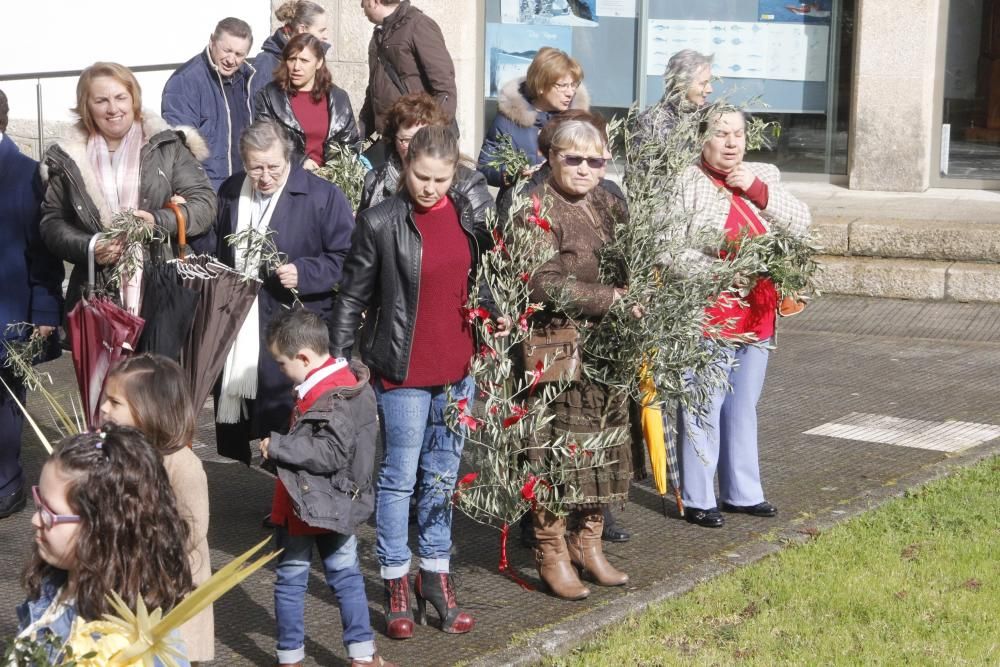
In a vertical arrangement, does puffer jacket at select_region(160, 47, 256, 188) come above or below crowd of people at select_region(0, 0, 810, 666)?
above

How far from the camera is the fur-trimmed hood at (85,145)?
6168 millimetres

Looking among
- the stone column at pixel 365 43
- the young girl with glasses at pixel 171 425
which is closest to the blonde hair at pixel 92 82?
the young girl with glasses at pixel 171 425

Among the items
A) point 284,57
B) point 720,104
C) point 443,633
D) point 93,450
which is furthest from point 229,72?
point 93,450

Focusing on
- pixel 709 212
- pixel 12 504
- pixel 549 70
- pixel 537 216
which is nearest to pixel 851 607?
pixel 709 212

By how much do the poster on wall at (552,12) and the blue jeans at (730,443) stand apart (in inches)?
339

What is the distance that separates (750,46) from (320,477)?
34.1ft

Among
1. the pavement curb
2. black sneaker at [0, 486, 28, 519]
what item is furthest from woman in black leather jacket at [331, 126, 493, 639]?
black sneaker at [0, 486, 28, 519]

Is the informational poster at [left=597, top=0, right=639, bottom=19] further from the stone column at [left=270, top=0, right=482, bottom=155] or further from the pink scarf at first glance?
the pink scarf

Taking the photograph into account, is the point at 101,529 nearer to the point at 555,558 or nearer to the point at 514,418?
the point at 514,418

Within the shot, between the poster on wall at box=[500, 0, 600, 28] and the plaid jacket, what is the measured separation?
27.7 ft

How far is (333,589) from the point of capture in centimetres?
490

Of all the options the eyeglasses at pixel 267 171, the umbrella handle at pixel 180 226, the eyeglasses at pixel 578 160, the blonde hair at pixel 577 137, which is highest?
the blonde hair at pixel 577 137

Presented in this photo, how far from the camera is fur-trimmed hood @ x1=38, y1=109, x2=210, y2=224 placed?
6.17 m

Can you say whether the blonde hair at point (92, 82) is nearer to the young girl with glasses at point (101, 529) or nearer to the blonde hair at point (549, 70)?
the blonde hair at point (549, 70)
